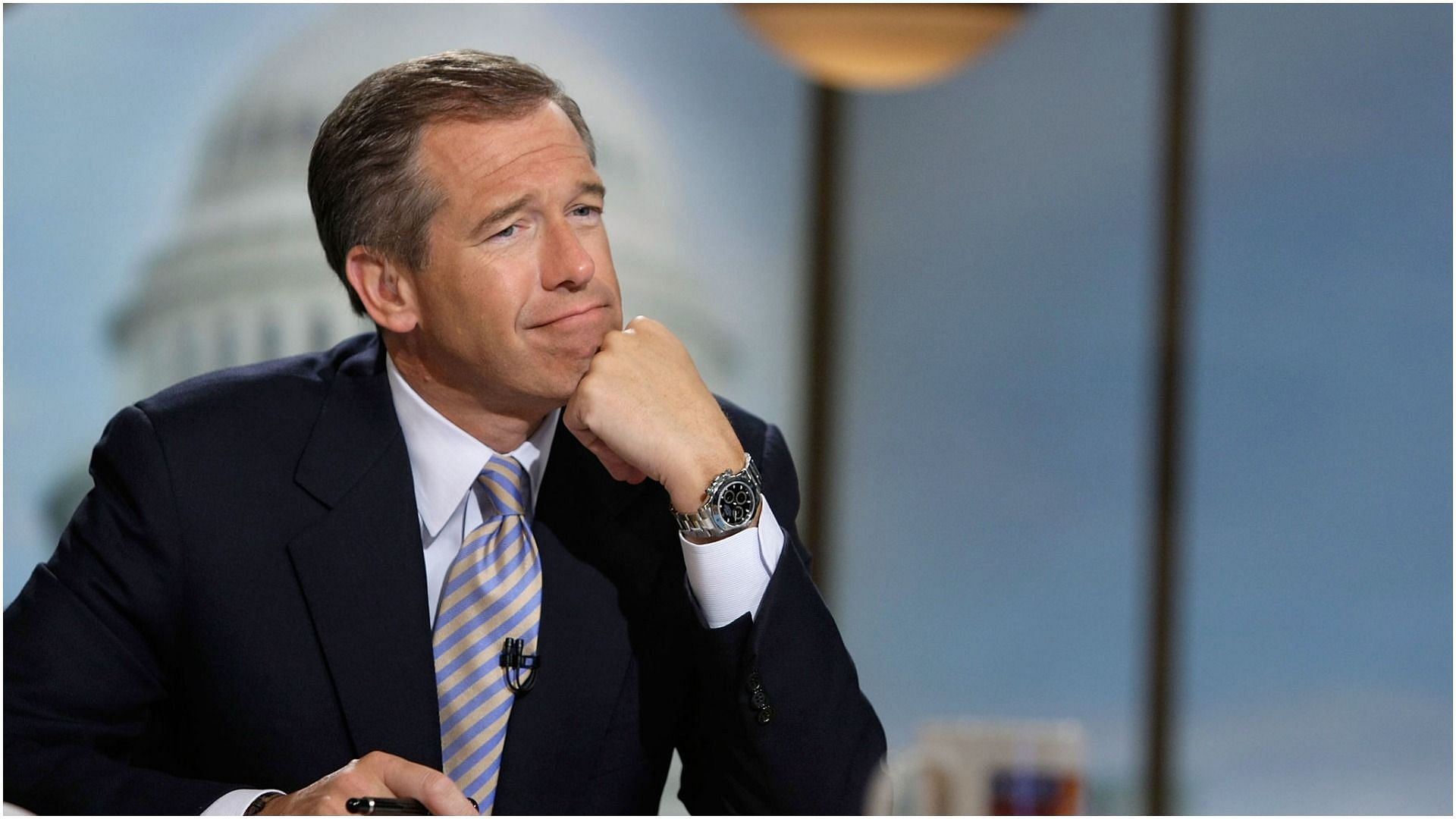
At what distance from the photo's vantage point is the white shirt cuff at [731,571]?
151 centimetres

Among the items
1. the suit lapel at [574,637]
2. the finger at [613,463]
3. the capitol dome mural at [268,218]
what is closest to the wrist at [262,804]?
the suit lapel at [574,637]

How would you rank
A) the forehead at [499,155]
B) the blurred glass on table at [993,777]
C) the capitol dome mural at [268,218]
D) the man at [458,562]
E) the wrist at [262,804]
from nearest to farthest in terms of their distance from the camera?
1. the wrist at [262,804]
2. the man at [458,562]
3. the forehead at [499,155]
4. the blurred glass on table at [993,777]
5. the capitol dome mural at [268,218]

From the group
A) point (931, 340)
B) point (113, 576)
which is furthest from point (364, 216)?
point (931, 340)

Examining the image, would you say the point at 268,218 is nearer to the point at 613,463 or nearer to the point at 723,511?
the point at 613,463

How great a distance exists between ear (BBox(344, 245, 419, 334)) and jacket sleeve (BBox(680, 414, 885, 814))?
53 centimetres

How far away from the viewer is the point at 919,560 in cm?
472

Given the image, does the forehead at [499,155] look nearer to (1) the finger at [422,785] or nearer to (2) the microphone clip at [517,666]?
(2) the microphone clip at [517,666]

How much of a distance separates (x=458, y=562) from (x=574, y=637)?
6.2 inches

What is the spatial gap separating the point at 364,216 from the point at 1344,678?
11.4 ft

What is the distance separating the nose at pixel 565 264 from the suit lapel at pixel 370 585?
0.28 metres

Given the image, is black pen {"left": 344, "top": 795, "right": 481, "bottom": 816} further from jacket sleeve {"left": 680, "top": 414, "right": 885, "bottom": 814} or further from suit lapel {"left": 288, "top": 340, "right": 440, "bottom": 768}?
jacket sleeve {"left": 680, "top": 414, "right": 885, "bottom": 814}

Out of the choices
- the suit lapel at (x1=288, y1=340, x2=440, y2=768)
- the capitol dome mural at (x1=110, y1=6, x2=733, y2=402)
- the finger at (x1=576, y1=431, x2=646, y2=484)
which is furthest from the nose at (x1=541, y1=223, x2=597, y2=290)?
the capitol dome mural at (x1=110, y1=6, x2=733, y2=402)

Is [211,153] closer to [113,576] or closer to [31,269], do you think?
[31,269]

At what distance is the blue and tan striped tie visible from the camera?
1.61m
